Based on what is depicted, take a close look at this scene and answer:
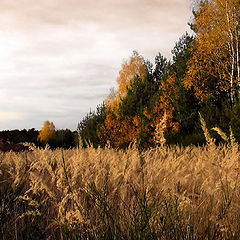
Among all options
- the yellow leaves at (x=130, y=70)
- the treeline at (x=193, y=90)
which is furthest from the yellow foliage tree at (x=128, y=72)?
the treeline at (x=193, y=90)

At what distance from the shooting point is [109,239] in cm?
243

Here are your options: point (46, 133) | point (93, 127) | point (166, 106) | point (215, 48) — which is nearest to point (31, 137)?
point (46, 133)

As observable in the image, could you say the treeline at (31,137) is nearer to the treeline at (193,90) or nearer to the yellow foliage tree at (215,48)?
the treeline at (193,90)

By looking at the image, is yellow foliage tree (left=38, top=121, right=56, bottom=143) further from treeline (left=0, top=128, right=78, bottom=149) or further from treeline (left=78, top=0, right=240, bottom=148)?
treeline (left=78, top=0, right=240, bottom=148)

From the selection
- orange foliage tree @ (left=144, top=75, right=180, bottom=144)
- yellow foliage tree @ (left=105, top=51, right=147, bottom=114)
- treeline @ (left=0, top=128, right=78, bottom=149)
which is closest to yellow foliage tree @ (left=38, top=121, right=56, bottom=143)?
treeline @ (left=0, top=128, right=78, bottom=149)

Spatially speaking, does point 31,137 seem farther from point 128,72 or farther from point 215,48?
point 215,48

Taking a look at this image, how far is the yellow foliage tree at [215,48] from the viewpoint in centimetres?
1662

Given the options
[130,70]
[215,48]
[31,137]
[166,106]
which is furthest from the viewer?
[31,137]

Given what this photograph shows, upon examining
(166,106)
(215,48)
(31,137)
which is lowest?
(31,137)

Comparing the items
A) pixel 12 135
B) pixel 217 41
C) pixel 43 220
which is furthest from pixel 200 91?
pixel 12 135

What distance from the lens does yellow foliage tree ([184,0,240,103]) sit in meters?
16.6

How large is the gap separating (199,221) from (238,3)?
684 inches

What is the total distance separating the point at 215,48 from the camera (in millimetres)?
17453

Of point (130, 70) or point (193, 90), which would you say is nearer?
point (193, 90)
